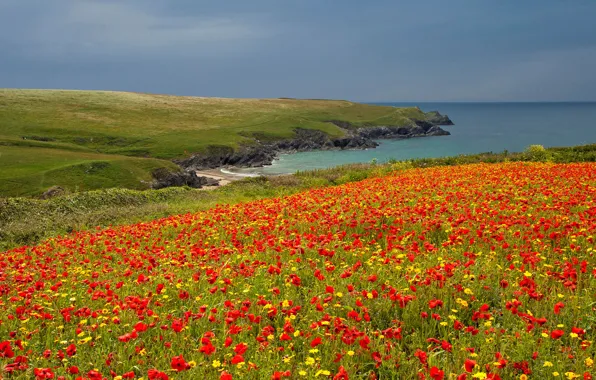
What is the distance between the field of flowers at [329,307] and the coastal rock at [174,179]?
5711 centimetres

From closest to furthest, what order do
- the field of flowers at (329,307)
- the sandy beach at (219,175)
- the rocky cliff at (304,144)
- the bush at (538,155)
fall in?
the field of flowers at (329,307)
the bush at (538,155)
the sandy beach at (219,175)
the rocky cliff at (304,144)

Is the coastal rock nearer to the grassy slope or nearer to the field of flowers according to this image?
the grassy slope

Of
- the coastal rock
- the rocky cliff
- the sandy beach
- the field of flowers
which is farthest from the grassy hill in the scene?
the field of flowers

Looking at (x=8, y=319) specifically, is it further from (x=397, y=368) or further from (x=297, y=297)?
(x=397, y=368)

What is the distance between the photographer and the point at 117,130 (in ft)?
377

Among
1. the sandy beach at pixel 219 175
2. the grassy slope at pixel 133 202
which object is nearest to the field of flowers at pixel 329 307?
the grassy slope at pixel 133 202

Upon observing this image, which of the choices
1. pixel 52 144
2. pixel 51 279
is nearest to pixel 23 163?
pixel 52 144

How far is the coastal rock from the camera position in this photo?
68.6 metres

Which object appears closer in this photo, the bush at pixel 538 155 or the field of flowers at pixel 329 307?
the field of flowers at pixel 329 307

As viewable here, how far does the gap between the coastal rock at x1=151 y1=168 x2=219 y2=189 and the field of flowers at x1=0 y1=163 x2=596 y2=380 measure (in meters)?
57.1

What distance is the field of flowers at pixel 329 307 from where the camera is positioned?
205 inches

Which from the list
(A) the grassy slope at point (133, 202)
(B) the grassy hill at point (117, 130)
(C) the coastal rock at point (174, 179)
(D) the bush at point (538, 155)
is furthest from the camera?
(C) the coastal rock at point (174, 179)

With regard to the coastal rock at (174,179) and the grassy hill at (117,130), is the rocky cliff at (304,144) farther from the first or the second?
the coastal rock at (174,179)

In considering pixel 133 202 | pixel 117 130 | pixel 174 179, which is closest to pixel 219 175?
pixel 174 179
